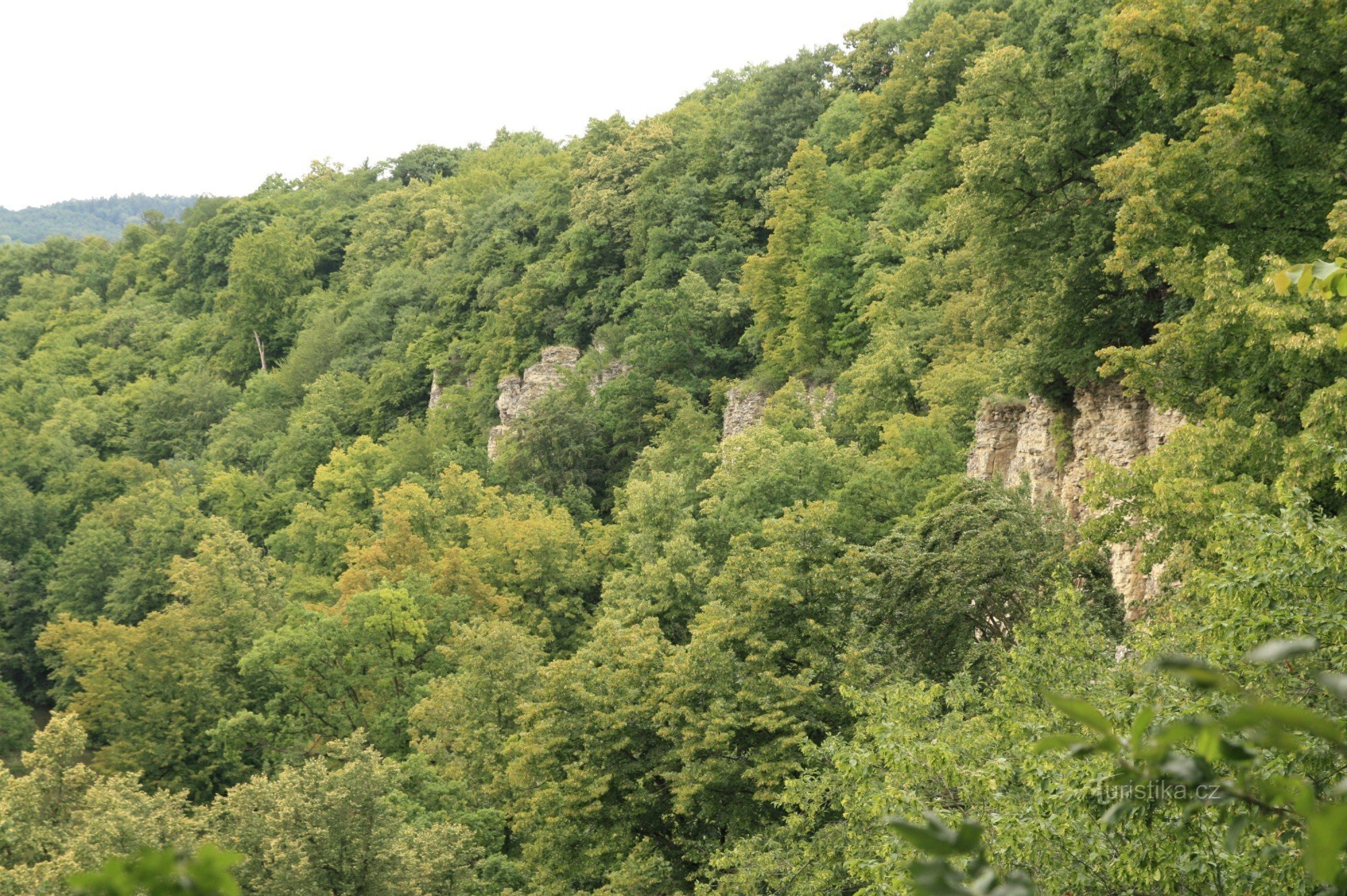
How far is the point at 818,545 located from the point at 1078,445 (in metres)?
4.95

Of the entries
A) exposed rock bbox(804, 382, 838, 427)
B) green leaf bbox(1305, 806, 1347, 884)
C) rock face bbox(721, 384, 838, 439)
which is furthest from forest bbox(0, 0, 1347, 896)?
rock face bbox(721, 384, 838, 439)

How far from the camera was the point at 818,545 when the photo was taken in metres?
18.0

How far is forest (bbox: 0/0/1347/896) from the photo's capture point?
26.5ft

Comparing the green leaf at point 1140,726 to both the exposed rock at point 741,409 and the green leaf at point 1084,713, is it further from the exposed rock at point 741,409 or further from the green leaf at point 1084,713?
the exposed rock at point 741,409

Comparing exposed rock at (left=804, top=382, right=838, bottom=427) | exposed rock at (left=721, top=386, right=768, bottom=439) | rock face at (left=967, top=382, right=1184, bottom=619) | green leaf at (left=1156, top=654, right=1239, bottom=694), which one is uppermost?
green leaf at (left=1156, top=654, right=1239, bottom=694)

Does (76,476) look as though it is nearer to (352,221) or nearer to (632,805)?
(352,221)

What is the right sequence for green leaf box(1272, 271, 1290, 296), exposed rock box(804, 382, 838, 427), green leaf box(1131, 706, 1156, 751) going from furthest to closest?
exposed rock box(804, 382, 838, 427), green leaf box(1272, 271, 1290, 296), green leaf box(1131, 706, 1156, 751)

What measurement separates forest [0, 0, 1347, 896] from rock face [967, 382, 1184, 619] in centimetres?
10

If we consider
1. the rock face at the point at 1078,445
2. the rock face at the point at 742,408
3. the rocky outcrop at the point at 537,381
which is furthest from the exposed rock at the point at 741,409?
the rock face at the point at 1078,445

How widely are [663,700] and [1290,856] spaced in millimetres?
12275

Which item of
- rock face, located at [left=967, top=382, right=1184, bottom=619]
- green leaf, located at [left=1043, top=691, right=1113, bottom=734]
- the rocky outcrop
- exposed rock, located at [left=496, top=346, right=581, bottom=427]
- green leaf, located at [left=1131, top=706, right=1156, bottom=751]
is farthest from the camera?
exposed rock, located at [left=496, top=346, right=581, bottom=427]

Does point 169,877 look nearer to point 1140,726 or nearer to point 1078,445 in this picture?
point 1140,726

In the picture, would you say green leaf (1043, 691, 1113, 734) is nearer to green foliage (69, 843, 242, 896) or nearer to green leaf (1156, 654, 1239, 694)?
green leaf (1156, 654, 1239, 694)

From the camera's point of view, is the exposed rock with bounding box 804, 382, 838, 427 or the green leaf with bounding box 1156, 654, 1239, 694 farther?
the exposed rock with bounding box 804, 382, 838, 427
